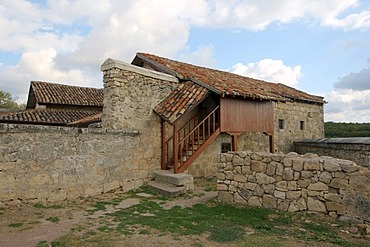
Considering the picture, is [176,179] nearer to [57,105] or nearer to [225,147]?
[225,147]

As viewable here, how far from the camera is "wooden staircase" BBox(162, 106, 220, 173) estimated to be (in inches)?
383

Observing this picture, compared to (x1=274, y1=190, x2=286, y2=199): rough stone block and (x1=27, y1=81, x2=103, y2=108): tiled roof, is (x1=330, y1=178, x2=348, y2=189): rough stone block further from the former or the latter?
(x1=27, y1=81, x2=103, y2=108): tiled roof

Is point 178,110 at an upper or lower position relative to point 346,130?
lower

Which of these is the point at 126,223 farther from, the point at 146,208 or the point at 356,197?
the point at 356,197

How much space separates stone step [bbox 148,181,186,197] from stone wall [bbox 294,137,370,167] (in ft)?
25.8

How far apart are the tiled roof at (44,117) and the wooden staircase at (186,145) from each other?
26.2 feet

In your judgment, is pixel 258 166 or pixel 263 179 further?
pixel 258 166

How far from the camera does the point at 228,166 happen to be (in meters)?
7.39

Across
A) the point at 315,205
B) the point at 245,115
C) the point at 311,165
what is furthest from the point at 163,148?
the point at 315,205

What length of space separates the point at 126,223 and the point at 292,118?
43.6ft

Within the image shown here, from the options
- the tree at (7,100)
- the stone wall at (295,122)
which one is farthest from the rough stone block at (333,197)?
the tree at (7,100)

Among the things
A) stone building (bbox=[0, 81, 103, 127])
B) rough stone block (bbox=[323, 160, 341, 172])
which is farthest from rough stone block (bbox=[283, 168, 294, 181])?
stone building (bbox=[0, 81, 103, 127])

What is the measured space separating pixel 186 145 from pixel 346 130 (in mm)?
19665

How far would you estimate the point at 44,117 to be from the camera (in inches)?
652
